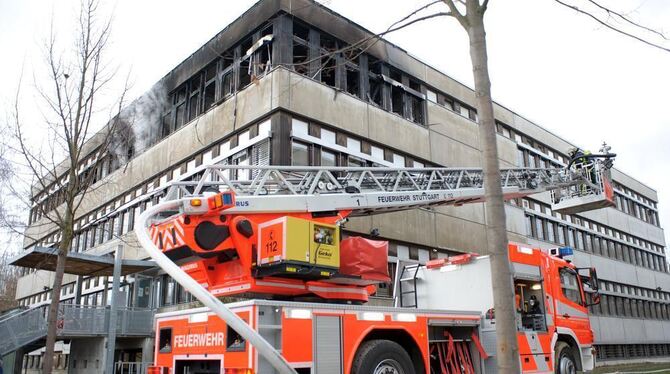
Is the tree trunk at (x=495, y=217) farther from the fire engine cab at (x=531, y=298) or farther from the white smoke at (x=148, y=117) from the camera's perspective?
the white smoke at (x=148, y=117)

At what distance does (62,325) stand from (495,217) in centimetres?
1839

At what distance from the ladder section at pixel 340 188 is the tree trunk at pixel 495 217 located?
407 cm

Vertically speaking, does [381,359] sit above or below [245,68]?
below

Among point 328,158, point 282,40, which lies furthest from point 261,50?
point 328,158

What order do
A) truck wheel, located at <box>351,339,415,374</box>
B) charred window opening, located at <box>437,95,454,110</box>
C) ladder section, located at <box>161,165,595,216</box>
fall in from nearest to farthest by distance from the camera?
1. truck wheel, located at <box>351,339,415,374</box>
2. ladder section, located at <box>161,165,595,216</box>
3. charred window opening, located at <box>437,95,454,110</box>

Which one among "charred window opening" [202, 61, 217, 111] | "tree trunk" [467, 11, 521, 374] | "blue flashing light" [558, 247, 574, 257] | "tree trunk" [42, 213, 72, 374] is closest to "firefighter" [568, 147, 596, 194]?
"blue flashing light" [558, 247, 574, 257]

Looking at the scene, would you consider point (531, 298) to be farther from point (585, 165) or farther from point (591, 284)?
point (585, 165)

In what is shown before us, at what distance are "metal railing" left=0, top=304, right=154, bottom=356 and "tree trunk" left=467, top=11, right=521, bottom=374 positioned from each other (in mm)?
17538

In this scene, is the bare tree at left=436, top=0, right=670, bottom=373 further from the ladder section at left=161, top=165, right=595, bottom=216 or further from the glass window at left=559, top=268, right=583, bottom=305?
the glass window at left=559, top=268, right=583, bottom=305

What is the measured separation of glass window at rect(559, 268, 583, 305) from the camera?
475 inches

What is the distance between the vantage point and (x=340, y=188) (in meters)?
10.3

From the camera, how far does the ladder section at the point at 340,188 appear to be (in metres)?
9.17

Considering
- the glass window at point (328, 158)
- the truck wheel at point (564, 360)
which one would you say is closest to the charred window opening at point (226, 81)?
the glass window at point (328, 158)

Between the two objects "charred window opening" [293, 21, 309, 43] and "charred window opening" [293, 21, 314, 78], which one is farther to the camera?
"charred window opening" [293, 21, 309, 43]
